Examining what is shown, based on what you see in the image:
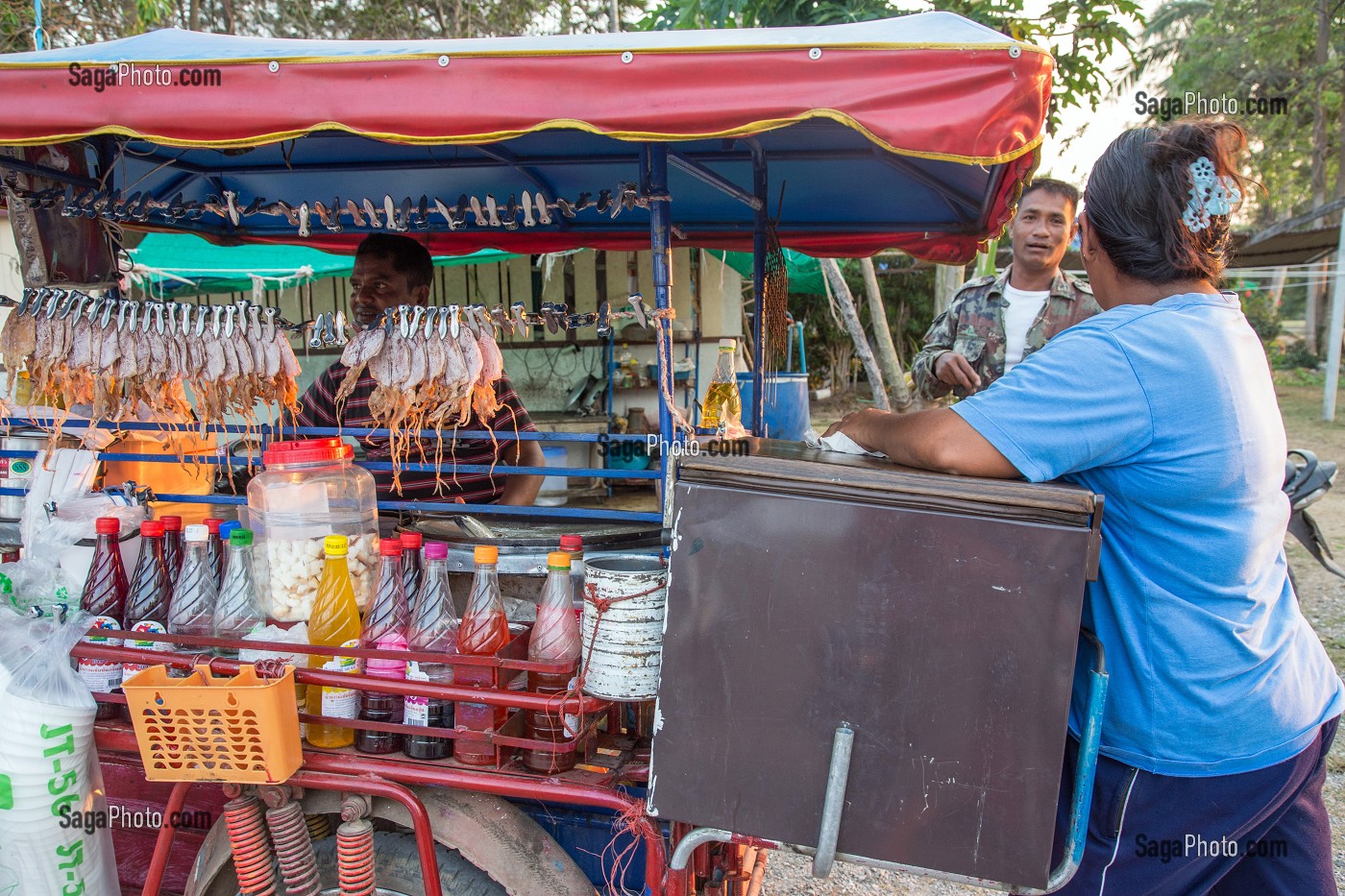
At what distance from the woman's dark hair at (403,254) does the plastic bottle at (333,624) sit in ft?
5.35

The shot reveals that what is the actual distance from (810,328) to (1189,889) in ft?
51.6

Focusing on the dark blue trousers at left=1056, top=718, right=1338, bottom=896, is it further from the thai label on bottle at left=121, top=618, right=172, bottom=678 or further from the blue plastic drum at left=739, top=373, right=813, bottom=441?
the blue plastic drum at left=739, top=373, right=813, bottom=441

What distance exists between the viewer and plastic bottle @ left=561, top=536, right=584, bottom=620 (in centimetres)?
180

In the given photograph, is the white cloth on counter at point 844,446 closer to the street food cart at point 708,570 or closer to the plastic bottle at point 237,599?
the street food cart at point 708,570

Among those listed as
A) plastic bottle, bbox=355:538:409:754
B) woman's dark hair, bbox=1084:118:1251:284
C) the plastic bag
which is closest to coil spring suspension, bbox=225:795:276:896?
Answer: plastic bottle, bbox=355:538:409:754

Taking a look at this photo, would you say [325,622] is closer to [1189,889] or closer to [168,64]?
[168,64]

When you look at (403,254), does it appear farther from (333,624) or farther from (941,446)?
(941,446)

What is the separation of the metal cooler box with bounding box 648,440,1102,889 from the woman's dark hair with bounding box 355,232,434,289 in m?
2.31

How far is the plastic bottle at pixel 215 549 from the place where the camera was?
1.95m

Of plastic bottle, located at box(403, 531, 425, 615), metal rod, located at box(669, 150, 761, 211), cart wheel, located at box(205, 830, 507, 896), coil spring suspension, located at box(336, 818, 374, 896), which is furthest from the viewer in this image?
metal rod, located at box(669, 150, 761, 211)

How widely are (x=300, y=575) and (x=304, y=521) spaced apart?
153 millimetres

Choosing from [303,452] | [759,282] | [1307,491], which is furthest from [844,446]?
[1307,491]

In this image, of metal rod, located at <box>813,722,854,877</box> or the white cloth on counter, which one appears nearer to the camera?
metal rod, located at <box>813,722,854,877</box>

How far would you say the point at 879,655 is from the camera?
1264mm
